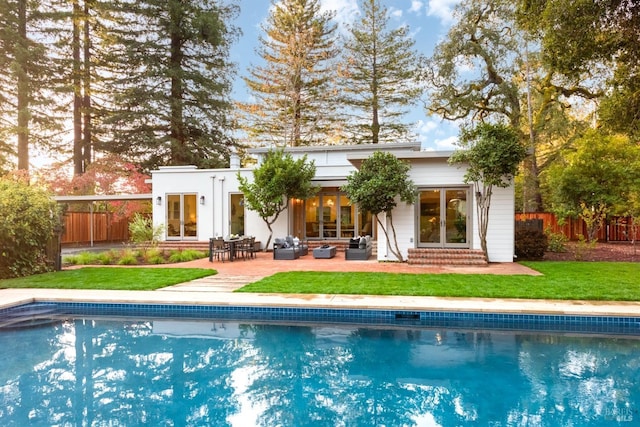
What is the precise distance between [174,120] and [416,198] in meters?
17.8

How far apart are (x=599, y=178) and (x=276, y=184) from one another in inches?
446

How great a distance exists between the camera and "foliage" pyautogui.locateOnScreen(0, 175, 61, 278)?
31.5ft

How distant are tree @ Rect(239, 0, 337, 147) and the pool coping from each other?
2028 centimetres

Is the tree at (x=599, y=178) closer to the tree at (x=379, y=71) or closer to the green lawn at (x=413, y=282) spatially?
the green lawn at (x=413, y=282)

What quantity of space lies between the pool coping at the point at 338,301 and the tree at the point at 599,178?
822 centimetres

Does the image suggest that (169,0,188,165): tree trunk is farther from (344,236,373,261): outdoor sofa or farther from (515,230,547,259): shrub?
(515,230,547,259): shrub

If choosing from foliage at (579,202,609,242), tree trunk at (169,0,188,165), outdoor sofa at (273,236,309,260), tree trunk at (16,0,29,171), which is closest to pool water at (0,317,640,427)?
outdoor sofa at (273,236,309,260)

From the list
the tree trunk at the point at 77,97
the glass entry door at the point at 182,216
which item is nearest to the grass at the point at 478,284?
the glass entry door at the point at 182,216

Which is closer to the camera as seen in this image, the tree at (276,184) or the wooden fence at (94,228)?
the tree at (276,184)

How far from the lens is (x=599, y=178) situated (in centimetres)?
1357

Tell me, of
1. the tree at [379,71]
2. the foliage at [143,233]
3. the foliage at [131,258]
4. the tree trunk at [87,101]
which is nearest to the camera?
the foliage at [131,258]

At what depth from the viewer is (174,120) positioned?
2417 centimetres

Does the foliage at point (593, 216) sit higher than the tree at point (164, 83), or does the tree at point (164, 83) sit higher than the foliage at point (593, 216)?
the tree at point (164, 83)

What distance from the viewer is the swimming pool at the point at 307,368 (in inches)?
159
